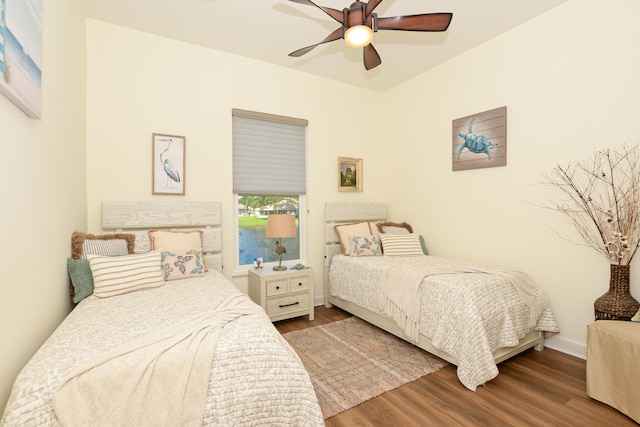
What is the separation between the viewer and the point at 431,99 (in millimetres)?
3688

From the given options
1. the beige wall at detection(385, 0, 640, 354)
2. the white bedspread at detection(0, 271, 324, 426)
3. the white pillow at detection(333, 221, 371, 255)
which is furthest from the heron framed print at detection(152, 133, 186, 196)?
the beige wall at detection(385, 0, 640, 354)

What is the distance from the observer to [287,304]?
10.3 ft

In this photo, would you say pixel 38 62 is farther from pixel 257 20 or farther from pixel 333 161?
pixel 333 161

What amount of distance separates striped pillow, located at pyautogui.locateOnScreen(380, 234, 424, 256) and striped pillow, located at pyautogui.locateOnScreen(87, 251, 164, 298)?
2.30 meters

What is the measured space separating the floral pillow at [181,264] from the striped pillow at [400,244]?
1983 millimetres

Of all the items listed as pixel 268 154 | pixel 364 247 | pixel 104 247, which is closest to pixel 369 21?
pixel 268 154

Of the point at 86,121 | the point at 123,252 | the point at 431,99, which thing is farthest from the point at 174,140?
the point at 431,99

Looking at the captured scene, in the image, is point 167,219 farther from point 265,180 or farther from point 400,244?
point 400,244

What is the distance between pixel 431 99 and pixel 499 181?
1.34 metres

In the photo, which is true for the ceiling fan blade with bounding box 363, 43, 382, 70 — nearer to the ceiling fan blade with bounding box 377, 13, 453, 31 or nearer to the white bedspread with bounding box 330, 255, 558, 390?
the ceiling fan blade with bounding box 377, 13, 453, 31

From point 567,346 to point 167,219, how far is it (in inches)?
146

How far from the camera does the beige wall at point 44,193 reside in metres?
1.24

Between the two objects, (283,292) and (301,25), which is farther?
(283,292)

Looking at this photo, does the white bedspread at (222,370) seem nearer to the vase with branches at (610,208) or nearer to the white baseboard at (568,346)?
the vase with branches at (610,208)
